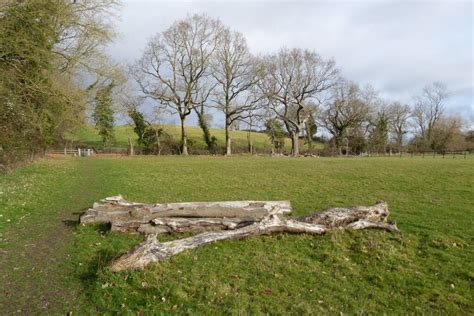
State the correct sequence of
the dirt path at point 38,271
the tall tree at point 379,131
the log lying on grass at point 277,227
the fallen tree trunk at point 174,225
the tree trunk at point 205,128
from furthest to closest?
the tall tree at point 379,131 < the tree trunk at point 205,128 < the fallen tree trunk at point 174,225 < the log lying on grass at point 277,227 < the dirt path at point 38,271

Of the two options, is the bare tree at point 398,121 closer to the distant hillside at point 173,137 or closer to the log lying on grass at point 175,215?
the distant hillside at point 173,137

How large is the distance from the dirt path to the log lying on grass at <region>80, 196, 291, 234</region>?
1.07 meters

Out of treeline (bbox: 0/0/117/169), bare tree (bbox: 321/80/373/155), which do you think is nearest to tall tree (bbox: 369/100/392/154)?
bare tree (bbox: 321/80/373/155)

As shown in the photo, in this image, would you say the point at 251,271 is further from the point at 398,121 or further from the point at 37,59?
the point at 398,121

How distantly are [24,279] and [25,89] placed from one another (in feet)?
43.8

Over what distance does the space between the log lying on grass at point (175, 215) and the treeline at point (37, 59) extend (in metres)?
9.69

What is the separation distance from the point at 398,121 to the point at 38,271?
93310 millimetres

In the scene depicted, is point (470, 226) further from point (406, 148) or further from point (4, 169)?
point (406, 148)

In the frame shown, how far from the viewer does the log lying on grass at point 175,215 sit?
811 cm

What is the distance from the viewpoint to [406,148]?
82.4m

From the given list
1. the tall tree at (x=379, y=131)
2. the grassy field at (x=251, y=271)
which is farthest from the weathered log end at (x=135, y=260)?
the tall tree at (x=379, y=131)

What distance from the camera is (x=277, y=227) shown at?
310 inches

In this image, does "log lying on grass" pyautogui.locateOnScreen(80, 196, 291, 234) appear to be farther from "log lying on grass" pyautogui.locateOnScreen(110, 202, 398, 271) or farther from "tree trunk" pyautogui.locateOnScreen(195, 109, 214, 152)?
"tree trunk" pyautogui.locateOnScreen(195, 109, 214, 152)

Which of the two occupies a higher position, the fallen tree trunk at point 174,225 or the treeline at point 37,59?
the treeline at point 37,59
